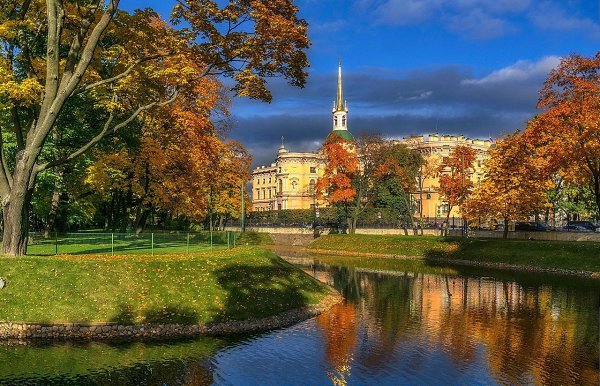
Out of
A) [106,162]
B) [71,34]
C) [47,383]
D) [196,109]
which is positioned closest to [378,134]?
[196,109]

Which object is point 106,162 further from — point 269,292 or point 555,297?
point 555,297

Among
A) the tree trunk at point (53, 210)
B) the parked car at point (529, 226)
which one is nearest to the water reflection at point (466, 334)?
the tree trunk at point (53, 210)

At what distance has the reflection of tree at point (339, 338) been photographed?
17.2 meters

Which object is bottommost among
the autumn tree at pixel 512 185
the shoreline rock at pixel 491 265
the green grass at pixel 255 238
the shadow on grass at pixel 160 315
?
the shoreline rock at pixel 491 265

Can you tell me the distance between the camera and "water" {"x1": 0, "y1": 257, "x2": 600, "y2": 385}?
16.4 metres

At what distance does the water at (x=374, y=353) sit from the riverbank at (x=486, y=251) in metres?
16.2

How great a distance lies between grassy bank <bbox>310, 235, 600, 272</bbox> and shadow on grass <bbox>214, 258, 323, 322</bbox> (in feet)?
81.4

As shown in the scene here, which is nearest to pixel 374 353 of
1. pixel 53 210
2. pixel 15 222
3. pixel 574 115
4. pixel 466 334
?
pixel 466 334

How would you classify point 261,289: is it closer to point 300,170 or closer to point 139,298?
point 139,298

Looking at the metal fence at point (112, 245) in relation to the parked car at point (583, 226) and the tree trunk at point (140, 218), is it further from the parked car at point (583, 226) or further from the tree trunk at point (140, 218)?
the parked car at point (583, 226)

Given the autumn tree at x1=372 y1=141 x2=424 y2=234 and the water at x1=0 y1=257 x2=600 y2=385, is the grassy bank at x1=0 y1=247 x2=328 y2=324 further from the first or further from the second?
the autumn tree at x1=372 y1=141 x2=424 y2=234

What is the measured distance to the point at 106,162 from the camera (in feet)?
130

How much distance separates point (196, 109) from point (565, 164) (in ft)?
96.4

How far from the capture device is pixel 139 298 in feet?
75.3
